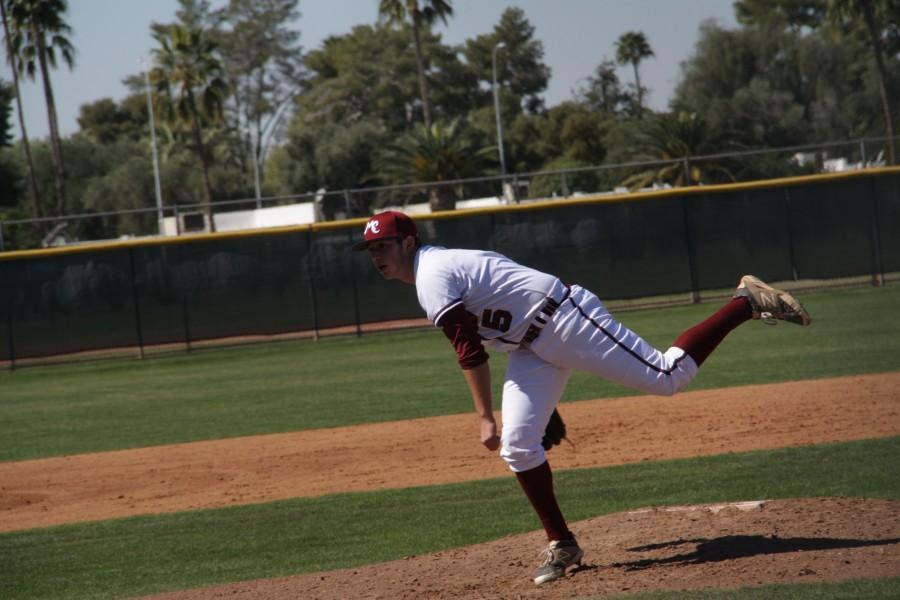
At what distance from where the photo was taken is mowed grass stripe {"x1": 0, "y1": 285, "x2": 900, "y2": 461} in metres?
11.9

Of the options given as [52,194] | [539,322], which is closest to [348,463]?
[539,322]

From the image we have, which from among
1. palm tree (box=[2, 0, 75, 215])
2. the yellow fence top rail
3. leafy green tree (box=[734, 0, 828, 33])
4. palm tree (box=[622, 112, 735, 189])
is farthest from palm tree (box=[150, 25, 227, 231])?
leafy green tree (box=[734, 0, 828, 33])

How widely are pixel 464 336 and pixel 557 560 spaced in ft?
3.66

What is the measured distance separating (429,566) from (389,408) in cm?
656

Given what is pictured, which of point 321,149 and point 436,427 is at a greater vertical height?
point 321,149

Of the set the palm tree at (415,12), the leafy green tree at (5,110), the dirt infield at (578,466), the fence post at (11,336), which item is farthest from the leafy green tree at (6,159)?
the dirt infield at (578,466)

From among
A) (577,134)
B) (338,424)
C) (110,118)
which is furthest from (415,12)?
(110,118)

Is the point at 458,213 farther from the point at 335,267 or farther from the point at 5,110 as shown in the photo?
the point at 5,110

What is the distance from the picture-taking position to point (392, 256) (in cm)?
491

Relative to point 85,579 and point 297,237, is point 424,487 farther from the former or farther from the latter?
point 297,237

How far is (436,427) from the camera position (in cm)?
1062

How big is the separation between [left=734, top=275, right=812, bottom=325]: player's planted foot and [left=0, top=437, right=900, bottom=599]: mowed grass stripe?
4.89 ft

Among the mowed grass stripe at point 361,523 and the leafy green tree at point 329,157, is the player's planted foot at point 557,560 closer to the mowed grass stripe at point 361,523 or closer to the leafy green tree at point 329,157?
the mowed grass stripe at point 361,523

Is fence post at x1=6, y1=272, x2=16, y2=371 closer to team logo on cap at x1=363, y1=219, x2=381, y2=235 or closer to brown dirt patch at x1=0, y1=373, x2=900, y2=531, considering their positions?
brown dirt patch at x1=0, y1=373, x2=900, y2=531
